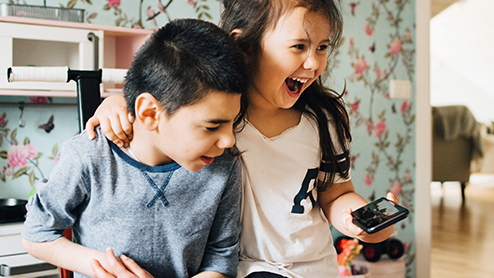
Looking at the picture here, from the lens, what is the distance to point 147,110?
76 centimetres

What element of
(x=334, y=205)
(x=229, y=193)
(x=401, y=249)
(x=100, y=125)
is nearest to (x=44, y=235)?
(x=100, y=125)

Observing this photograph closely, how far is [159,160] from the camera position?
2.80 feet

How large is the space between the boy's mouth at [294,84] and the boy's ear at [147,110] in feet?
1.11

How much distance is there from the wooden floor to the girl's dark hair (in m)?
2.10

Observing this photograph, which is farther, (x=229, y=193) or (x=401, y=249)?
(x=401, y=249)

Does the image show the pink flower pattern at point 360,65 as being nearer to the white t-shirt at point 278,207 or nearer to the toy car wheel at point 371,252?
the toy car wheel at point 371,252

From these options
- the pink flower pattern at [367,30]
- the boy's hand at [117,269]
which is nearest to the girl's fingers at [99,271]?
the boy's hand at [117,269]

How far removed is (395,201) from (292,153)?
263 mm

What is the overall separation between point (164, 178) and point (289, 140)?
339 mm

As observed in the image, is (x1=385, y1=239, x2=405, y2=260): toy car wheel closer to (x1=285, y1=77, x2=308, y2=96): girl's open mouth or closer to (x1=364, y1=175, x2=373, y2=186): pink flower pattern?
(x1=364, y1=175, x2=373, y2=186): pink flower pattern

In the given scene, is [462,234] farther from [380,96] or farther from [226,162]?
[226,162]

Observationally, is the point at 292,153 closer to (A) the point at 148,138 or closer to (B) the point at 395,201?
(B) the point at 395,201

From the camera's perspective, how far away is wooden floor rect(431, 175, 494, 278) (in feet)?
9.11

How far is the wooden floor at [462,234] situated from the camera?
109 inches
